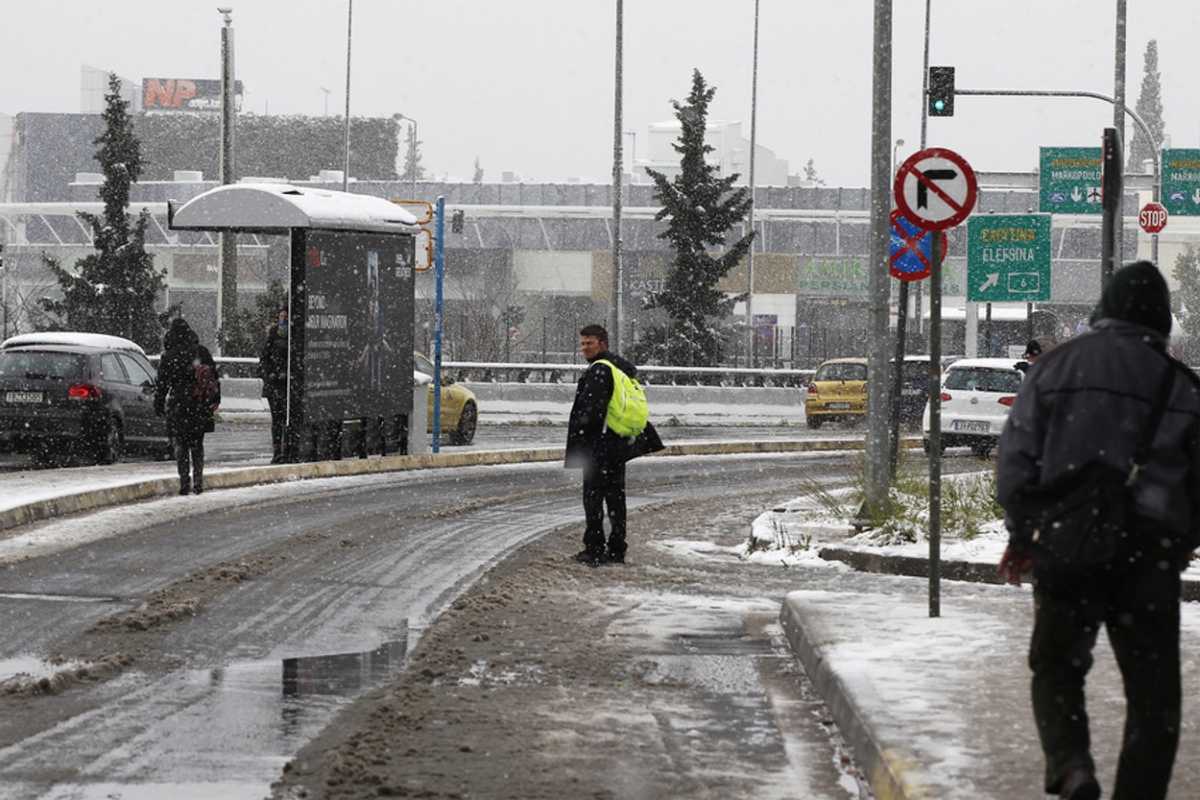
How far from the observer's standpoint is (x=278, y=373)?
24297mm

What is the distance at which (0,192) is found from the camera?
465ft

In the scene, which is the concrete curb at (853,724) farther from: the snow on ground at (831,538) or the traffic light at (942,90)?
the traffic light at (942,90)

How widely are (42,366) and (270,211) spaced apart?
10.9 feet

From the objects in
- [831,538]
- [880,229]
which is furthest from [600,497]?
[880,229]

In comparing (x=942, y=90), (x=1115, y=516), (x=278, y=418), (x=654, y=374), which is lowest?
(x=654, y=374)

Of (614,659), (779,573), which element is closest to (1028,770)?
(614,659)

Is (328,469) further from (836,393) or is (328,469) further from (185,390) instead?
(836,393)

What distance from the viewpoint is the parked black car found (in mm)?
24625

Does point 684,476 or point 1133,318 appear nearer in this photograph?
point 1133,318

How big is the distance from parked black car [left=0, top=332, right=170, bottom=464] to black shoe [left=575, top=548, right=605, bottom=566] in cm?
1062

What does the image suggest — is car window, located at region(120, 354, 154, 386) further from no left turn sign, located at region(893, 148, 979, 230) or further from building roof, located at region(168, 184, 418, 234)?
no left turn sign, located at region(893, 148, 979, 230)

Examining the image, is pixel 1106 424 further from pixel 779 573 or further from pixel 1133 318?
pixel 779 573

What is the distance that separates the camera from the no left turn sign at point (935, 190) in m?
12.6

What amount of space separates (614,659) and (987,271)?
3422 cm
